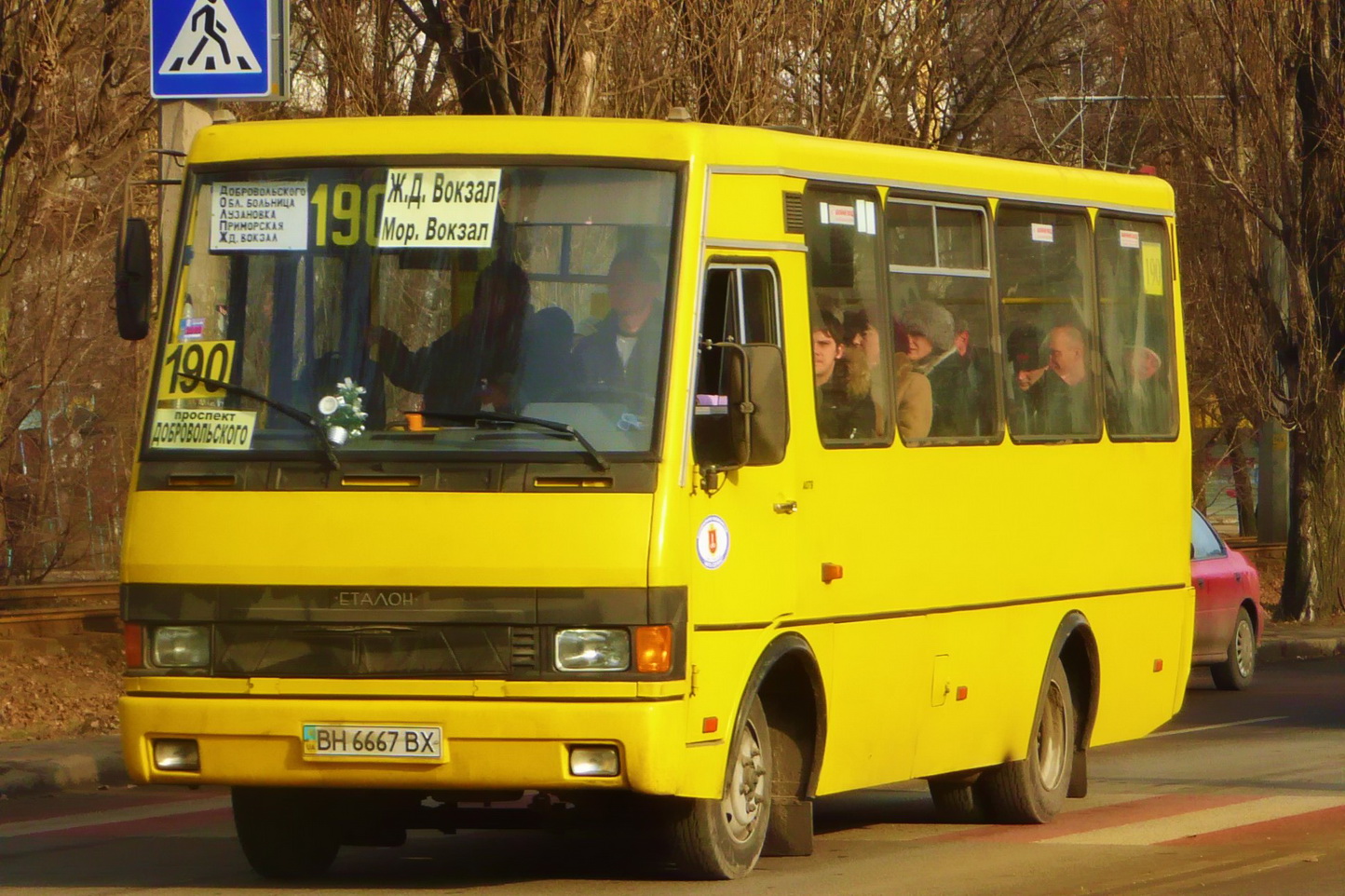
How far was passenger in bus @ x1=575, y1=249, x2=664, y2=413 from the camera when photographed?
28.6 ft

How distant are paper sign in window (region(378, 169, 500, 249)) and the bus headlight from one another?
1436 mm

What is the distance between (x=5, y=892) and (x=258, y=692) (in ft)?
4.65

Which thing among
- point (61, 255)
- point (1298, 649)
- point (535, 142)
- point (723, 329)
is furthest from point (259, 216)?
point (1298, 649)

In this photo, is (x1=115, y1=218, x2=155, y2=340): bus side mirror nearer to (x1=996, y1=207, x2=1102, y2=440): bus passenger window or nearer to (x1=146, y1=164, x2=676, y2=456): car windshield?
(x1=146, y1=164, x2=676, y2=456): car windshield

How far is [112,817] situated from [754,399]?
4807 millimetres

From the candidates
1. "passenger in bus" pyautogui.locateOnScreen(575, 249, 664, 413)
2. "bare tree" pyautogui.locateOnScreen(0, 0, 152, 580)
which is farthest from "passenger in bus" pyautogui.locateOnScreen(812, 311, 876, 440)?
"bare tree" pyautogui.locateOnScreen(0, 0, 152, 580)

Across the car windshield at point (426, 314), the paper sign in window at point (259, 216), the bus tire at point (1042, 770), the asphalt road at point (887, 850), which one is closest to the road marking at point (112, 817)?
the asphalt road at point (887, 850)

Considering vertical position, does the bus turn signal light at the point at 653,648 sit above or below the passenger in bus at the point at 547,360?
below

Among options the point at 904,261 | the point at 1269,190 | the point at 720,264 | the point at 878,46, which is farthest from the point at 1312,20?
the point at 720,264

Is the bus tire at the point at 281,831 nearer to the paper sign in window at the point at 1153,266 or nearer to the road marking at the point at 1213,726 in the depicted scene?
the paper sign in window at the point at 1153,266

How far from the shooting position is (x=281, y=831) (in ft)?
31.5

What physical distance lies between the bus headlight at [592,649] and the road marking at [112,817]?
3942 mm

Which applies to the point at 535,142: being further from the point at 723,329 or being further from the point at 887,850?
the point at 887,850

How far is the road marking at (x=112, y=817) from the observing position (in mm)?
11578
